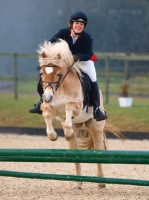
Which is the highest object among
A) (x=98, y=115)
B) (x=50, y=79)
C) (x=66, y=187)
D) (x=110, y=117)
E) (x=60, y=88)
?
(x=50, y=79)

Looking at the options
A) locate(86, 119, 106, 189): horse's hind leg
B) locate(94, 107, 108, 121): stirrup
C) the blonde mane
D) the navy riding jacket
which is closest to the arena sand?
locate(86, 119, 106, 189): horse's hind leg

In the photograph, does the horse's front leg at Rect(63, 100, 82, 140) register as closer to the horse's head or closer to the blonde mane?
the horse's head

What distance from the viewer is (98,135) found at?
8.02 m

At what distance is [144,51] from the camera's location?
86.1ft

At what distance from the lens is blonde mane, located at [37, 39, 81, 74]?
6848 mm

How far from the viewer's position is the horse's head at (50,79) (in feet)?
21.5

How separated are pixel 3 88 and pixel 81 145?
15831mm

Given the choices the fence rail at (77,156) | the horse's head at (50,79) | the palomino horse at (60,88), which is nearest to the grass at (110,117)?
the palomino horse at (60,88)

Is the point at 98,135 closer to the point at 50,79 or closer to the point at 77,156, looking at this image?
the point at 50,79

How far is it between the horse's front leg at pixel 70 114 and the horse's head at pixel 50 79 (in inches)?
9.8

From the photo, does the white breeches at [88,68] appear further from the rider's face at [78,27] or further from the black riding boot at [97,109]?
the rider's face at [78,27]

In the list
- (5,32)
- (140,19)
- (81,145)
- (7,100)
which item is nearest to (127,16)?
(140,19)

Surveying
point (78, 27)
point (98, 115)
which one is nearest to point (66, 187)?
point (98, 115)

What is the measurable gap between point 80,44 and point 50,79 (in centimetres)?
91
